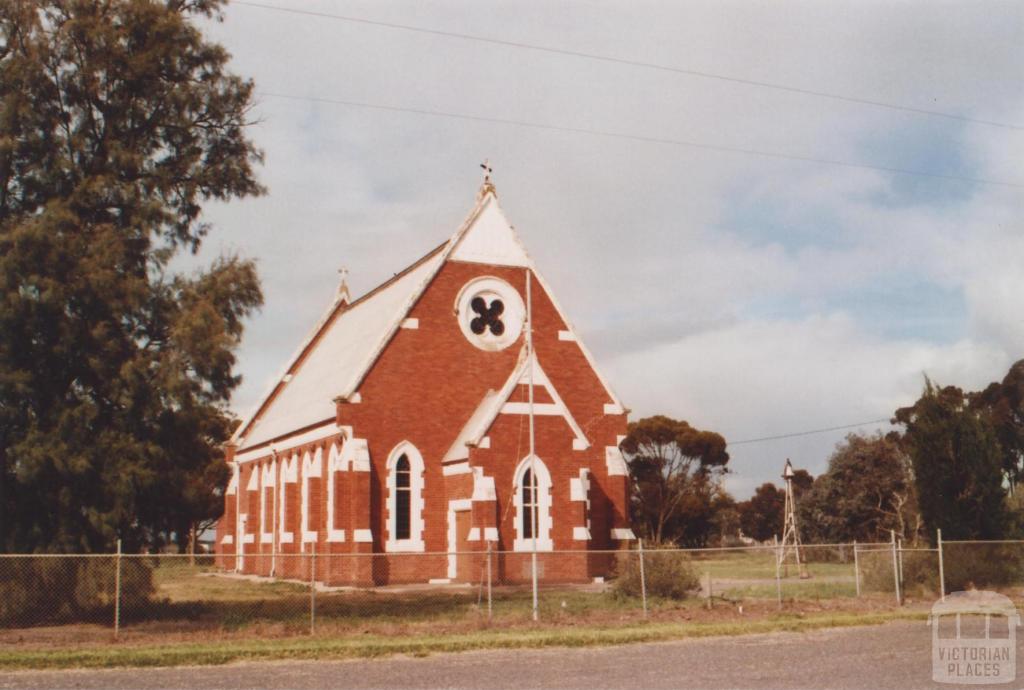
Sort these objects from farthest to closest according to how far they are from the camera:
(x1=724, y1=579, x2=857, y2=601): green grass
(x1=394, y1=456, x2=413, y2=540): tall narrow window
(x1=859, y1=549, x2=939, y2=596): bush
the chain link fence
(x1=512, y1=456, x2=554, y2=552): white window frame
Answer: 1. (x1=394, y1=456, x2=413, y2=540): tall narrow window
2. (x1=512, y1=456, x2=554, y2=552): white window frame
3. (x1=724, y1=579, x2=857, y2=601): green grass
4. (x1=859, y1=549, x2=939, y2=596): bush
5. the chain link fence

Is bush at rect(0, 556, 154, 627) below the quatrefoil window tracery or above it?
below

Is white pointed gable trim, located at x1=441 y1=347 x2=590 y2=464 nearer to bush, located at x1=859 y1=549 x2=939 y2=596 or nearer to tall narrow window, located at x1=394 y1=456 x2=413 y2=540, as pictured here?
tall narrow window, located at x1=394 y1=456 x2=413 y2=540

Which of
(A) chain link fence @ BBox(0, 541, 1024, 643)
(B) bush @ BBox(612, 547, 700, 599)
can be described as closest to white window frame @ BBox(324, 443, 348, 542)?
(A) chain link fence @ BBox(0, 541, 1024, 643)

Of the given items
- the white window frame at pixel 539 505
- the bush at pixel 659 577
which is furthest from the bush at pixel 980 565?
the white window frame at pixel 539 505

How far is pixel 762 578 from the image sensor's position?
37406 mm

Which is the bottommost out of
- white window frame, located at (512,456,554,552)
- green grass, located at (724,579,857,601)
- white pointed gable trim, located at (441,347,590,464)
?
green grass, located at (724,579,857,601)

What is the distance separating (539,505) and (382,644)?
15.2 meters

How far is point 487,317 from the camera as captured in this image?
38594 millimetres

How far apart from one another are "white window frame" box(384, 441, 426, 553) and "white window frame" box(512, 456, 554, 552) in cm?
363

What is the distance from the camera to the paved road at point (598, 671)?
47.7 feet

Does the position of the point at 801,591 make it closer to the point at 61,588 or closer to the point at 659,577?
the point at 659,577

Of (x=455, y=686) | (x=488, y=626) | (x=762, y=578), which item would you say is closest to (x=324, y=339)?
(x=762, y=578)

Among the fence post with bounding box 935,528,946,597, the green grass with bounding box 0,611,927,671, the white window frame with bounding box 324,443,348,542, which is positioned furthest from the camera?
the white window frame with bounding box 324,443,348,542

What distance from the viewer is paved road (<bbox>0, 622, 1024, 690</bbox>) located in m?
14.5
